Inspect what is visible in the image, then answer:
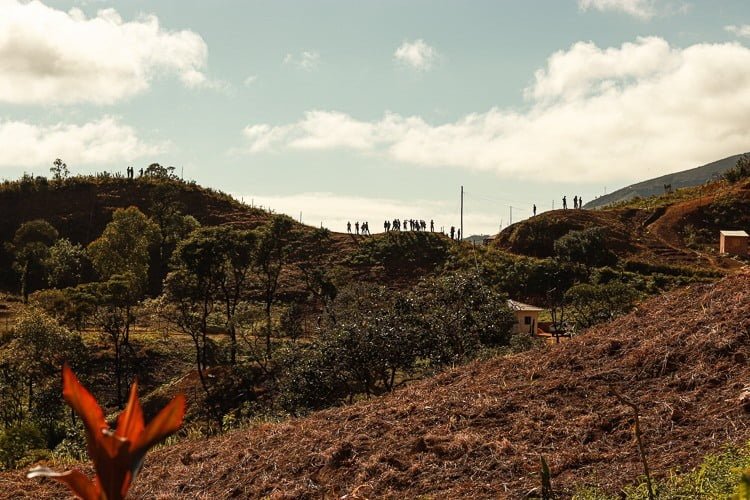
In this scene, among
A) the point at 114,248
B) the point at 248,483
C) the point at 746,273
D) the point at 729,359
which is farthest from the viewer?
the point at 114,248

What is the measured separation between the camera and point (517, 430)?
7125 mm

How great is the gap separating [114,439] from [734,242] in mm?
57907

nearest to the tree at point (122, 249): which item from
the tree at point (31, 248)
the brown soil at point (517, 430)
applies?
the tree at point (31, 248)

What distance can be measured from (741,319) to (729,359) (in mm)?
1005

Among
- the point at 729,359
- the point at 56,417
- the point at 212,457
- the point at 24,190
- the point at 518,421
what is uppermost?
the point at 24,190

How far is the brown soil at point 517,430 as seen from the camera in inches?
244

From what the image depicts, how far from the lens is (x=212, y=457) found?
8.51 m

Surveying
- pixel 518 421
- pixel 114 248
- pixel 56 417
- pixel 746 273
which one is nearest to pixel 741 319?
pixel 746 273

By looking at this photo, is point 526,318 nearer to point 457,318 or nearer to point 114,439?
point 457,318

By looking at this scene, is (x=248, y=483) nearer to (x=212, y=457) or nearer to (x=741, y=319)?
(x=212, y=457)

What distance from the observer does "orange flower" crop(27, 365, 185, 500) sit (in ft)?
4.49

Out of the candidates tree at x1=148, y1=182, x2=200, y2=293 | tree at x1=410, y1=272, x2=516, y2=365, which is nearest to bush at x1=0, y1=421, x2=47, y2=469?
tree at x1=410, y1=272, x2=516, y2=365

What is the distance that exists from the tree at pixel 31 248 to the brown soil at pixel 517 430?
145 feet

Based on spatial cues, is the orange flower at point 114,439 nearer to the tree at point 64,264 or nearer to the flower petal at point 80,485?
the flower petal at point 80,485
